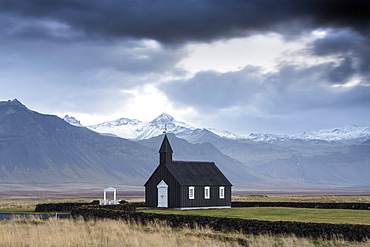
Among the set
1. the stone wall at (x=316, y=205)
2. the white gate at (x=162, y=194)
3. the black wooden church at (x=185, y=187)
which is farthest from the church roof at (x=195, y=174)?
the stone wall at (x=316, y=205)

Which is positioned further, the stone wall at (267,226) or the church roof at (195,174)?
the church roof at (195,174)

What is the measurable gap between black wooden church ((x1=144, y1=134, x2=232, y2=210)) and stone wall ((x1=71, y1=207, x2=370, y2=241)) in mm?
16331

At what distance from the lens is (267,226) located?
1116 inches

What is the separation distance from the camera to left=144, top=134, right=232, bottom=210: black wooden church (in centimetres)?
5356

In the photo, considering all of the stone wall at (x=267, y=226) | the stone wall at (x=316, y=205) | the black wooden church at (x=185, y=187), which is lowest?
the stone wall at (x=316, y=205)

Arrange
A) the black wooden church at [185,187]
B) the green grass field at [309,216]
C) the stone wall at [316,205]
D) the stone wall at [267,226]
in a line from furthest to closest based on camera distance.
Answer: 1. the black wooden church at [185,187]
2. the stone wall at [316,205]
3. the green grass field at [309,216]
4. the stone wall at [267,226]

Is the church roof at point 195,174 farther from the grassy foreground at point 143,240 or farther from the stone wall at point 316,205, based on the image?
the grassy foreground at point 143,240

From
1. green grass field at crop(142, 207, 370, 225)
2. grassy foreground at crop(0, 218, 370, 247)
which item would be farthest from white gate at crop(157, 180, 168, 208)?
grassy foreground at crop(0, 218, 370, 247)

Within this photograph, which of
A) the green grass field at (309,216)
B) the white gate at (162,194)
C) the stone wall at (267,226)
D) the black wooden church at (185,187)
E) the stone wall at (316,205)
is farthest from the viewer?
the white gate at (162,194)

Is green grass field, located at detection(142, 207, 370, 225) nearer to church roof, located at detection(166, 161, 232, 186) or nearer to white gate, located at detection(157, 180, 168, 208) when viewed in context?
white gate, located at detection(157, 180, 168, 208)

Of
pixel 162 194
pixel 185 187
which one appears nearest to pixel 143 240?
pixel 185 187

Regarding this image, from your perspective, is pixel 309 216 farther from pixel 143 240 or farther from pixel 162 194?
pixel 162 194

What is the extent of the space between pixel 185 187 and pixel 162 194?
297 cm

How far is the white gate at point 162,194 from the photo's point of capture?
179ft
